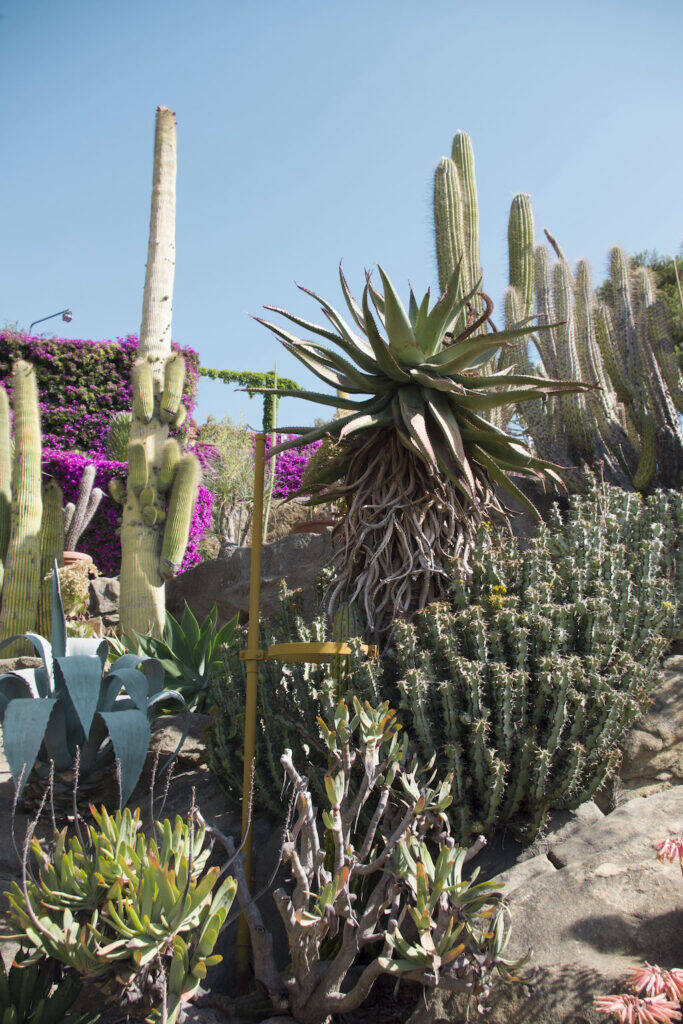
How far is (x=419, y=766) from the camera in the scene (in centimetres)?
269

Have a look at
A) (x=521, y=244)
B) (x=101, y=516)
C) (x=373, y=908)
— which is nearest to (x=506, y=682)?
(x=373, y=908)

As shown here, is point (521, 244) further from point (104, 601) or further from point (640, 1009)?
point (640, 1009)

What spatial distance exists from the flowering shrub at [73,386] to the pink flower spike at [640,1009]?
1112 centimetres

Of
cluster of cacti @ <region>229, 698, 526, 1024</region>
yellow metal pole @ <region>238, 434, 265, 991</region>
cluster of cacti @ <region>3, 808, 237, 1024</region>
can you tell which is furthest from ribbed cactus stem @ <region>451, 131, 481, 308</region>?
cluster of cacti @ <region>3, 808, 237, 1024</region>

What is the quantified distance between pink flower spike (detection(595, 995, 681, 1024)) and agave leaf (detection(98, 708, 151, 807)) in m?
2.07

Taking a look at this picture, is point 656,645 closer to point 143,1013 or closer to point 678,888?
point 678,888

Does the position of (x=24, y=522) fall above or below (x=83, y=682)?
above

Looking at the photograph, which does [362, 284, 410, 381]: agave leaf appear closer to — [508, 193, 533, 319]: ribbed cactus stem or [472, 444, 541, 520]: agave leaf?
[472, 444, 541, 520]: agave leaf

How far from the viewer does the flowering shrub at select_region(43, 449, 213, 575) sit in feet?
30.7

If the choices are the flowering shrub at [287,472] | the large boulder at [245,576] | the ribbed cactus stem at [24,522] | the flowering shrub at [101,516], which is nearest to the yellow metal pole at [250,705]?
the large boulder at [245,576]

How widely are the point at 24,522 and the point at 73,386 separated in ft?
20.6

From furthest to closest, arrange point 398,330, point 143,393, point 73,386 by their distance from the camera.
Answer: point 73,386 < point 143,393 < point 398,330

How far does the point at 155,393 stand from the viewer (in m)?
6.44

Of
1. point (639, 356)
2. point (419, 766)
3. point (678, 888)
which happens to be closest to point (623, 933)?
point (678, 888)
